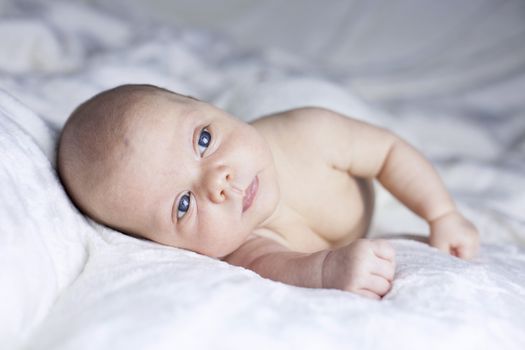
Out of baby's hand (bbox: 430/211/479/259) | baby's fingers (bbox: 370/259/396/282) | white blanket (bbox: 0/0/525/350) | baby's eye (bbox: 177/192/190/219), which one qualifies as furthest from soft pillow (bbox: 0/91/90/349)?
baby's hand (bbox: 430/211/479/259)

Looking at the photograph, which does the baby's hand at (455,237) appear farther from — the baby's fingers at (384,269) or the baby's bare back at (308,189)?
the baby's fingers at (384,269)

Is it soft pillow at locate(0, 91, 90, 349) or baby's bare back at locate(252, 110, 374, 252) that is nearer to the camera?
soft pillow at locate(0, 91, 90, 349)

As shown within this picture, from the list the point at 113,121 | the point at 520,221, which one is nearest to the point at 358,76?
the point at 520,221

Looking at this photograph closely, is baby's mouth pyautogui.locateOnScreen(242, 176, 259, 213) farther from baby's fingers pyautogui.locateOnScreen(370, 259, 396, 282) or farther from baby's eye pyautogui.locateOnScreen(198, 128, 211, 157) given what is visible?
baby's fingers pyautogui.locateOnScreen(370, 259, 396, 282)

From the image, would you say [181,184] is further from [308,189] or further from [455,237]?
[455,237]

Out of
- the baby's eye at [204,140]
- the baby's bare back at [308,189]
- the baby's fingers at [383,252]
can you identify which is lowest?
the baby's bare back at [308,189]

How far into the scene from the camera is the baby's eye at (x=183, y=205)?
979 millimetres

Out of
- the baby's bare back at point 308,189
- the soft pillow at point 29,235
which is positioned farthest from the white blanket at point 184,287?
the baby's bare back at point 308,189

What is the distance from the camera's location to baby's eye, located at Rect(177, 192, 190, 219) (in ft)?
3.21

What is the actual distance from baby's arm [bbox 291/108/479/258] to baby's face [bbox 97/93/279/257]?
0.24 metres

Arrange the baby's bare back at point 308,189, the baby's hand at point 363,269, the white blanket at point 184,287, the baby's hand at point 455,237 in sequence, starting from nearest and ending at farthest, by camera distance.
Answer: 1. the white blanket at point 184,287
2. the baby's hand at point 363,269
3. the baby's hand at point 455,237
4. the baby's bare back at point 308,189

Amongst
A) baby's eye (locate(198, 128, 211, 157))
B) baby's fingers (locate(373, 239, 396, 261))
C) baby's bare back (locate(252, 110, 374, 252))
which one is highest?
baby's eye (locate(198, 128, 211, 157))

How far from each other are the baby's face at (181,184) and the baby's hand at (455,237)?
327 millimetres

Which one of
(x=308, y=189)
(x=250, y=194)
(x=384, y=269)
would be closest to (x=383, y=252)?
(x=384, y=269)
